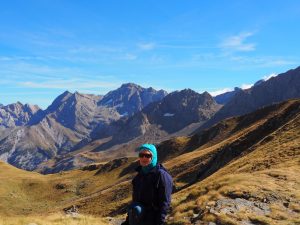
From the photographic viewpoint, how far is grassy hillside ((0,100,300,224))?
2102 cm

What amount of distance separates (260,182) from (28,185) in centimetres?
9430

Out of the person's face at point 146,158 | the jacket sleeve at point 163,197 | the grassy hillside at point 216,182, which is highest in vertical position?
the person's face at point 146,158

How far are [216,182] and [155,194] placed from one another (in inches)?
765

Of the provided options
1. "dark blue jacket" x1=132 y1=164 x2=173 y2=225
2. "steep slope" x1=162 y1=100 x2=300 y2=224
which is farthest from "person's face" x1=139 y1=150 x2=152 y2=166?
"steep slope" x1=162 y1=100 x2=300 y2=224

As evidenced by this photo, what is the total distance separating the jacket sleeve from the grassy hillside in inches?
387

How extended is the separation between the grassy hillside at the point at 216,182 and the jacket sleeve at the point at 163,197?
984 cm

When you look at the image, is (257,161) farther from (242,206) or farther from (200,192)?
(242,206)

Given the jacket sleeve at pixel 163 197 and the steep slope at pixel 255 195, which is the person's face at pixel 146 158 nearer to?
the jacket sleeve at pixel 163 197

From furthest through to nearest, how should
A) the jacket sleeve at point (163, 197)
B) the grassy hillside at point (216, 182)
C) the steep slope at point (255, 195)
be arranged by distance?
1. the grassy hillside at point (216, 182)
2. the steep slope at point (255, 195)
3. the jacket sleeve at point (163, 197)

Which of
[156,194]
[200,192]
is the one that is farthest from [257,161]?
[156,194]

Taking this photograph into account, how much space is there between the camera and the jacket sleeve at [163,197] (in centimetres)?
954

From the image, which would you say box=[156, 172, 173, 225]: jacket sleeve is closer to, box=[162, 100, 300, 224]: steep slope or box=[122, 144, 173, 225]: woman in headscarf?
box=[122, 144, 173, 225]: woman in headscarf

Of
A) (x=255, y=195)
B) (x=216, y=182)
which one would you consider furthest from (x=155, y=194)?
(x=216, y=182)

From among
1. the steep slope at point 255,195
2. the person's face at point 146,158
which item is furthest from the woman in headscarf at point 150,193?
the steep slope at point 255,195
